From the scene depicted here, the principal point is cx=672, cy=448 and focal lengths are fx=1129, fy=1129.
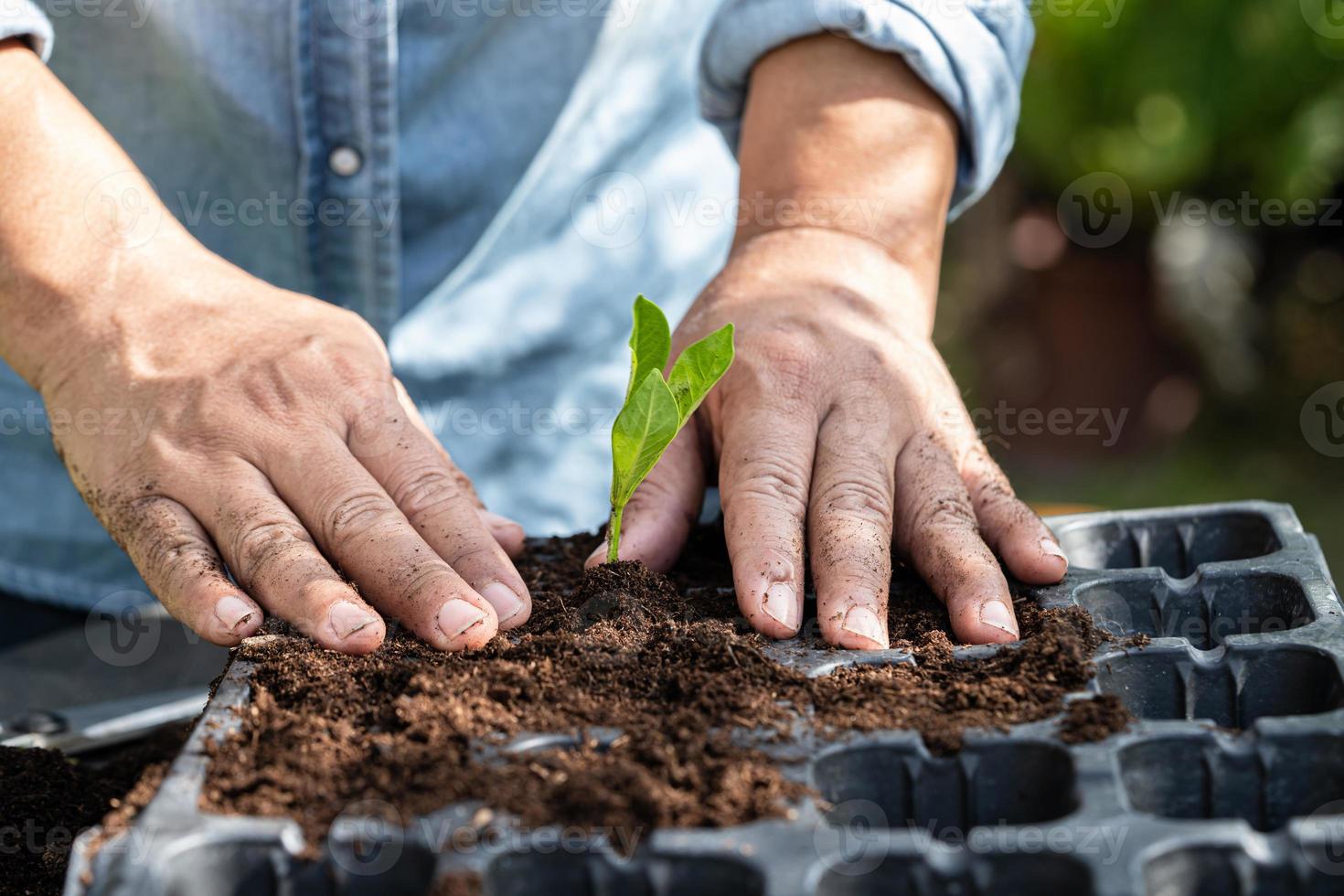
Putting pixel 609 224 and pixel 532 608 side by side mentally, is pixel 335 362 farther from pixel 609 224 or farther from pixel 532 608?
pixel 609 224

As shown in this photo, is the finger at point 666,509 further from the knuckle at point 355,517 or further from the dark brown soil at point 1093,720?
the dark brown soil at point 1093,720

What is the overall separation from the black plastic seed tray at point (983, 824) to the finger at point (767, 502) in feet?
0.21

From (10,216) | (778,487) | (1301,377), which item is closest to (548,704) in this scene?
(778,487)

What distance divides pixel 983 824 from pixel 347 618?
62 centimetres

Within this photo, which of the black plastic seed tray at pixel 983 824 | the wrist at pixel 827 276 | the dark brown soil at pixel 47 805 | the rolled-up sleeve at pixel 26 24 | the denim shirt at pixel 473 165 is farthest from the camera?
the denim shirt at pixel 473 165

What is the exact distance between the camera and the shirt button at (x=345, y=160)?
1.75 meters

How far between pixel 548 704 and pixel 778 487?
1.39ft

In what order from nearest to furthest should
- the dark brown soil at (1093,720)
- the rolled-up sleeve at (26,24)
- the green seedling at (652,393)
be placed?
the dark brown soil at (1093,720) < the green seedling at (652,393) < the rolled-up sleeve at (26,24)

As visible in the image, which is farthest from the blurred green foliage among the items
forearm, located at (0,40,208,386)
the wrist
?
forearm, located at (0,40,208,386)

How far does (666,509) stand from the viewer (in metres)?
1.40

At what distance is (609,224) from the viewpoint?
2010 mm

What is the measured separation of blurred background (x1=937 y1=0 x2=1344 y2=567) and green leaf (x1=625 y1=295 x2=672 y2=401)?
384 centimetres

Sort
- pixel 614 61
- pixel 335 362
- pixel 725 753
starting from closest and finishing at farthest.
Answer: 1. pixel 725 753
2. pixel 335 362
3. pixel 614 61

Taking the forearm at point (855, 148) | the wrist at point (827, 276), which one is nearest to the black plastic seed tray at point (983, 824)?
the wrist at point (827, 276)
